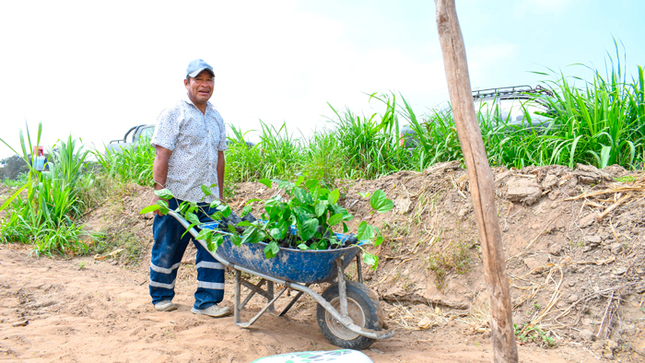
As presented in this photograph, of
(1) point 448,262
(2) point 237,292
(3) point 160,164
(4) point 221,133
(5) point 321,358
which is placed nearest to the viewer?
(5) point 321,358

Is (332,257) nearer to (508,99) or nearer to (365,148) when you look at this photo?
(365,148)

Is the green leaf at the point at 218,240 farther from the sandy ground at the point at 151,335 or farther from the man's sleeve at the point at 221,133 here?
the man's sleeve at the point at 221,133

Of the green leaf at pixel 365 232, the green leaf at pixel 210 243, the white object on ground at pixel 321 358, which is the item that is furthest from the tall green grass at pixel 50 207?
the white object on ground at pixel 321 358

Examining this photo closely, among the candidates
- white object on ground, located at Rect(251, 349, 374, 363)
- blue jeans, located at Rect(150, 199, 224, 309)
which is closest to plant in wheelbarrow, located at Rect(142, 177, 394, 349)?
blue jeans, located at Rect(150, 199, 224, 309)

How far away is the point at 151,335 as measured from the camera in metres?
2.83

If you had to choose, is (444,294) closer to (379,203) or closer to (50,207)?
(379,203)

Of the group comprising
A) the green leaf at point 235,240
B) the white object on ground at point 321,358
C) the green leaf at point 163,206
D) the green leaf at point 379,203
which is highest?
the green leaf at point 379,203

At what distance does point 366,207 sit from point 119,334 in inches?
101

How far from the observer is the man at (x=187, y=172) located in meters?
3.18

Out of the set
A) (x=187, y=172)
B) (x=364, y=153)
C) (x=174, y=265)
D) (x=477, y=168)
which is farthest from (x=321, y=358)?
(x=364, y=153)

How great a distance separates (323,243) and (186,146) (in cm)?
142

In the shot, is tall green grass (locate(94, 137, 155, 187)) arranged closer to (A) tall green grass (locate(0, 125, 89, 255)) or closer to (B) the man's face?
(A) tall green grass (locate(0, 125, 89, 255))

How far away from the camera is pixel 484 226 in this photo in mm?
2172

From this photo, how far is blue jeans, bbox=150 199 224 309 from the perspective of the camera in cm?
328
